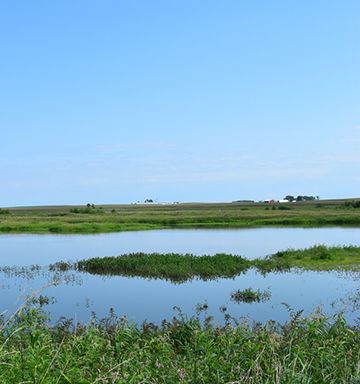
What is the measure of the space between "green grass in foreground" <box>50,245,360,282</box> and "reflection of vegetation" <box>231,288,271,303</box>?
469 cm

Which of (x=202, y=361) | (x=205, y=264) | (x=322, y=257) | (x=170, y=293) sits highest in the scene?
(x=202, y=361)

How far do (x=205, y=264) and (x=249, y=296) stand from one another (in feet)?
24.2

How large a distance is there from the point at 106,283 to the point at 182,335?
40.4ft

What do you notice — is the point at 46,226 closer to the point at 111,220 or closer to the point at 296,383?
the point at 111,220

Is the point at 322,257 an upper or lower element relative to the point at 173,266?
lower

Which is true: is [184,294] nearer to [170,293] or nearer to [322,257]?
[170,293]

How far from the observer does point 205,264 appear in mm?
24625

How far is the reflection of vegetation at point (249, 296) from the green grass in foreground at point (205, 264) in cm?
469

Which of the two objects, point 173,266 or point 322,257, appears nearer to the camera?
point 173,266

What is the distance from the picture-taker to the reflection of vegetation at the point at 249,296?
668 inches

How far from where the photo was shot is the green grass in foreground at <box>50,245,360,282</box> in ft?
76.5

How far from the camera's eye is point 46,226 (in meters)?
59.2

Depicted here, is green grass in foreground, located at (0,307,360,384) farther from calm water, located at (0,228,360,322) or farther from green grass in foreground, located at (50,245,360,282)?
green grass in foreground, located at (50,245,360,282)

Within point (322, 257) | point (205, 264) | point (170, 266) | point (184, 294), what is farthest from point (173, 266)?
point (322, 257)
